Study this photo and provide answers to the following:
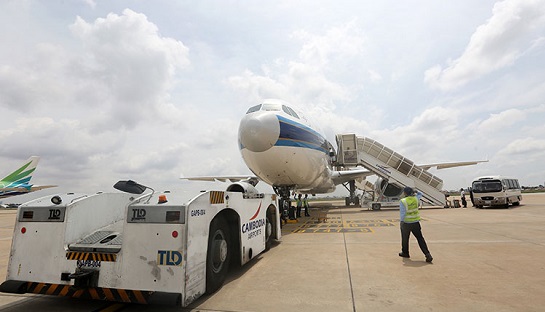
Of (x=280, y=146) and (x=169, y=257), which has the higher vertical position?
(x=280, y=146)

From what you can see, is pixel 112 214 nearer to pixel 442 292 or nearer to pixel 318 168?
pixel 442 292

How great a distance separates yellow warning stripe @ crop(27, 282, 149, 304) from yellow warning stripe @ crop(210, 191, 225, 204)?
4.65 ft

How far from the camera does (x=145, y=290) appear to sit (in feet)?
11.1

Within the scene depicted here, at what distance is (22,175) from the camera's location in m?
31.8

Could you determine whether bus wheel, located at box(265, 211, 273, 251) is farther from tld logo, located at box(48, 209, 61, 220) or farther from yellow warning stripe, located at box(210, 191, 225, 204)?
tld logo, located at box(48, 209, 61, 220)

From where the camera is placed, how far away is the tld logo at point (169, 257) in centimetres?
335

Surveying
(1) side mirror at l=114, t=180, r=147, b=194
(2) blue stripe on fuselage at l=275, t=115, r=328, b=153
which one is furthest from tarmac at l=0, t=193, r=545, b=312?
(2) blue stripe on fuselage at l=275, t=115, r=328, b=153

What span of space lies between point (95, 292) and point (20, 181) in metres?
38.1

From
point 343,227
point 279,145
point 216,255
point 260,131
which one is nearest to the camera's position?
point 216,255

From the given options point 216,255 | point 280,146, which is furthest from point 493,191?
point 216,255

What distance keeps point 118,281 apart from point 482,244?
27.0 ft

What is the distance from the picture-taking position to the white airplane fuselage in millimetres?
10414

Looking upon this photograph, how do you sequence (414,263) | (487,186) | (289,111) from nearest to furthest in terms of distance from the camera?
(414,263), (289,111), (487,186)

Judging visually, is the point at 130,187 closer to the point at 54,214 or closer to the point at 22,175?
the point at 54,214
